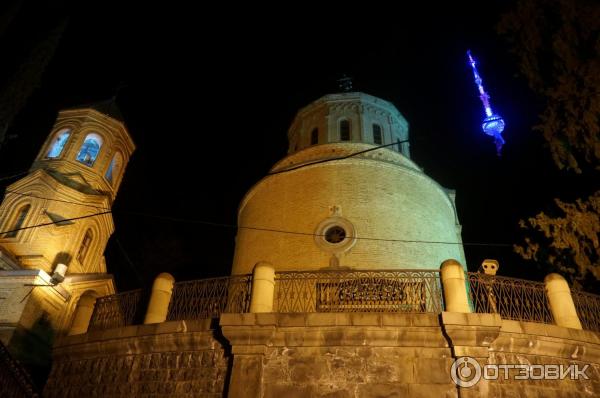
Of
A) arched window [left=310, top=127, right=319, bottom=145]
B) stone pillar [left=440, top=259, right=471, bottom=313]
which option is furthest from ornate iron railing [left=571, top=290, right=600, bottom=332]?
arched window [left=310, top=127, right=319, bottom=145]

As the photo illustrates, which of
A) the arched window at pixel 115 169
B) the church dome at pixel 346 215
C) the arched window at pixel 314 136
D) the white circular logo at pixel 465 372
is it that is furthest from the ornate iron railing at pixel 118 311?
the arched window at pixel 115 169

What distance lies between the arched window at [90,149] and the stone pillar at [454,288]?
23.4 meters

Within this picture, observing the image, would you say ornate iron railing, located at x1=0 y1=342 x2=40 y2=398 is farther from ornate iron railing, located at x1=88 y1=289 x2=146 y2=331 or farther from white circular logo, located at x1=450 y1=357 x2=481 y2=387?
white circular logo, located at x1=450 y1=357 x2=481 y2=387

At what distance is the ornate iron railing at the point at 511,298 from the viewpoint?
8945mm

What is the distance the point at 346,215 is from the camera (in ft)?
48.6

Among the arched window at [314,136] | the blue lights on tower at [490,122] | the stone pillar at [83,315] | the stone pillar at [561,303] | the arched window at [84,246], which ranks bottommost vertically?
the stone pillar at [83,315]

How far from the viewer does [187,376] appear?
27.2ft

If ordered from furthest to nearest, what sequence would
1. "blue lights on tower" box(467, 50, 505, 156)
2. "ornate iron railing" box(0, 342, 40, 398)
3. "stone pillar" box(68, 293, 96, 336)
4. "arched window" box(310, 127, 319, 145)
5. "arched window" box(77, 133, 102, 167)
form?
"arched window" box(77, 133, 102, 167)
"arched window" box(310, 127, 319, 145)
"blue lights on tower" box(467, 50, 505, 156)
"stone pillar" box(68, 293, 96, 336)
"ornate iron railing" box(0, 342, 40, 398)

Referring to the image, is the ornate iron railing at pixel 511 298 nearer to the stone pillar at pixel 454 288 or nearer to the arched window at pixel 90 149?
the stone pillar at pixel 454 288

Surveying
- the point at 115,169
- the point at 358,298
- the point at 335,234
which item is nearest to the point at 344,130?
the point at 335,234

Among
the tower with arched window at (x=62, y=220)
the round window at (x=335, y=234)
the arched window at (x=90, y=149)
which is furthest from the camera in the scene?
the arched window at (x=90, y=149)

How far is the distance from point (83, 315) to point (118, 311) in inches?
35.1

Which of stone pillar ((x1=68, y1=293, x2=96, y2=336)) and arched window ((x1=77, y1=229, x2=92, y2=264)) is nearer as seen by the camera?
stone pillar ((x1=68, y1=293, x2=96, y2=336))

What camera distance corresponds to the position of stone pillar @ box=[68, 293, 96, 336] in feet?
33.5
